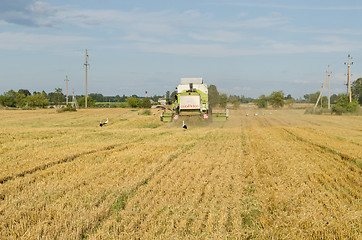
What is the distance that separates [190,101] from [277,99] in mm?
80128

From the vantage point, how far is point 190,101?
2248 centimetres

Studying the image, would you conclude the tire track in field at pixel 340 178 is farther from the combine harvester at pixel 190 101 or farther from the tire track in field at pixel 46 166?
the combine harvester at pixel 190 101

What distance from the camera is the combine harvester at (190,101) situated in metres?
22.5

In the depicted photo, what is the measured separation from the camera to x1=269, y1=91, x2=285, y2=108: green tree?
315 feet

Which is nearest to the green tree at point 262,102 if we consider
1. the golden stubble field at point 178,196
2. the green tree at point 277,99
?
the green tree at point 277,99

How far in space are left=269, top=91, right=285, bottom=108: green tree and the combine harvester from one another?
78375 millimetres

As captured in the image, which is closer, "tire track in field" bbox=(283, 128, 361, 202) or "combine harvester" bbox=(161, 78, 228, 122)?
"tire track in field" bbox=(283, 128, 361, 202)

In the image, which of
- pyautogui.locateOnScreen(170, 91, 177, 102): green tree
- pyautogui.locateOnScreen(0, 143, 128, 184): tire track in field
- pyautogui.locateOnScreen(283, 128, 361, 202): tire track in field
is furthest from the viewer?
pyautogui.locateOnScreen(170, 91, 177, 102): green tree

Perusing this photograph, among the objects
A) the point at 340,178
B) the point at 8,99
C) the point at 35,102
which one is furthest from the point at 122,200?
the point at 8,99

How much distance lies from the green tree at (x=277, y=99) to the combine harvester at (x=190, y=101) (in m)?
78.4

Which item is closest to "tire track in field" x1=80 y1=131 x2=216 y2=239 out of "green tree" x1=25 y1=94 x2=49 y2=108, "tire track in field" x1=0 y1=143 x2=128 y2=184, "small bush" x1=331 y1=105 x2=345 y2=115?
"tire track in field" x1=0 y1=143 x2=128 y2=184

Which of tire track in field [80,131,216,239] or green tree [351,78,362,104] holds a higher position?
green tree [351,78,362,104]

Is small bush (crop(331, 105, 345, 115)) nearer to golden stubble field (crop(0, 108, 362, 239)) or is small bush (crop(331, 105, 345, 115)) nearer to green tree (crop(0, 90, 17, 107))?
golden stubble field (crop(0, 108, 362, 239))

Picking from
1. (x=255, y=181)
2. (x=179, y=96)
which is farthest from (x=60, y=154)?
(x=179, y=96)
